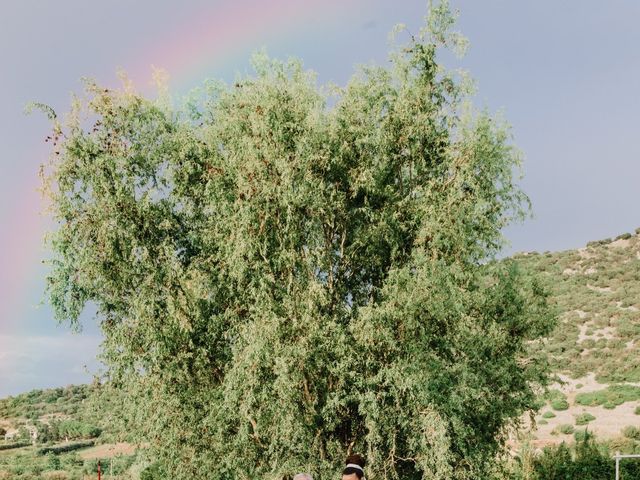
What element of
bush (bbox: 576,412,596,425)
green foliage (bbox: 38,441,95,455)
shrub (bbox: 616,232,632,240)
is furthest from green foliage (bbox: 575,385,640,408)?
green foliage (bbox: 38,441,95,455)

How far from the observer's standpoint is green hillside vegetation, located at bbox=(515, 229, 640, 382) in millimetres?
52094

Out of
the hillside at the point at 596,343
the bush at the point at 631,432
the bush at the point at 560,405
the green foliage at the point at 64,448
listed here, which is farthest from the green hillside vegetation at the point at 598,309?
the green foliage at the point at 64,448

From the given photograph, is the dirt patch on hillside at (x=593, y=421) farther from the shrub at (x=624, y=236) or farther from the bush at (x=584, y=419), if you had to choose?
the shrub at (x=624, y=236)

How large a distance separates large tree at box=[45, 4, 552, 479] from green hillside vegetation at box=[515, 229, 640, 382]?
97.5ft

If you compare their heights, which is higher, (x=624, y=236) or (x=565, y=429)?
(x=624, y=236)

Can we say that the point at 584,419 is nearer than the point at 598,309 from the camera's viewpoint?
Yes

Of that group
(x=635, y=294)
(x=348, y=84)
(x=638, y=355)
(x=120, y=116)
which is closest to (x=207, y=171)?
(x=120, y=116)

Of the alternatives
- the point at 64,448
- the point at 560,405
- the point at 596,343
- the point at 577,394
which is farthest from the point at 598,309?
the point at 64,448

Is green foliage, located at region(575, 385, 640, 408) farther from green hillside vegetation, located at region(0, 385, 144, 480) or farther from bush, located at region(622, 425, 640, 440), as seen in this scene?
green hillside vegetation, located at region(0, 385, 144, 480)

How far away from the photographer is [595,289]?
66312 millimetres

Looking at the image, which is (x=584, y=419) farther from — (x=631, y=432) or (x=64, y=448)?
(x=64, y=448)

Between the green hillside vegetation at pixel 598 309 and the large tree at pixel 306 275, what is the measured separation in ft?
97.5

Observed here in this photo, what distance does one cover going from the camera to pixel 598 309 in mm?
61000

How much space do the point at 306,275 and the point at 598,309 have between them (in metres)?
51.4
